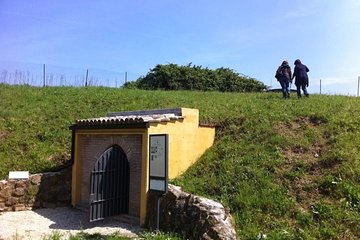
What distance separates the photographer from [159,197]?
860cm

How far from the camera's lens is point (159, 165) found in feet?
27.3

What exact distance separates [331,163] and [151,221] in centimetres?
462

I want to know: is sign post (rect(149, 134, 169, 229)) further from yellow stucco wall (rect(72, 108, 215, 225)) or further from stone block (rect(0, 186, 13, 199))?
stone block (rect(0, 186, 13, 199))

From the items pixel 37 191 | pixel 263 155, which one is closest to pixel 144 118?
pixel 263 155

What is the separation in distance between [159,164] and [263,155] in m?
3.43

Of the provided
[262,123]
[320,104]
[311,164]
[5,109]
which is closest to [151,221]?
[311,164]

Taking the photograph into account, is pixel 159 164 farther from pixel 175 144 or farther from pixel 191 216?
pixel 175 144

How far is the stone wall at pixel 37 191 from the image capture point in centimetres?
1162

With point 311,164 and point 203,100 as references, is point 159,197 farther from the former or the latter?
point 203,100

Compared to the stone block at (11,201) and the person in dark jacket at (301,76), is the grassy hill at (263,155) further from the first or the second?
the person in dark jacket at (301,76)

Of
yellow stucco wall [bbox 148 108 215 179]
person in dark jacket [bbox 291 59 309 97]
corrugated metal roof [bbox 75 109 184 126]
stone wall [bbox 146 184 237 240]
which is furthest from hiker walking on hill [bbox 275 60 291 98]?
stone wall [bbox 146 184 237 240]

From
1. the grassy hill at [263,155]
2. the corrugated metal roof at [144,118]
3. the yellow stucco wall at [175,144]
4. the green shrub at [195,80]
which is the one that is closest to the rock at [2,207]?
the grassy hill at [263,155]

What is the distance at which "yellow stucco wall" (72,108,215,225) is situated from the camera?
970cm

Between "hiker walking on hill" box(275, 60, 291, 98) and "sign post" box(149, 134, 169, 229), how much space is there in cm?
946
